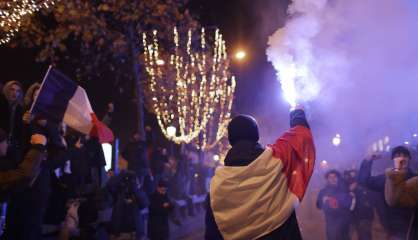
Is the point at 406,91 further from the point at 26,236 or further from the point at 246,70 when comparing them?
the point at 246,70

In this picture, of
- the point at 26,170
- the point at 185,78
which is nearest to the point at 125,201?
the point at 26,170

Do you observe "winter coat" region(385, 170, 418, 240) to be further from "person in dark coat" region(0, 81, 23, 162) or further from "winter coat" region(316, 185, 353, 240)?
"winter coat" region(316, 185, 353, 240)

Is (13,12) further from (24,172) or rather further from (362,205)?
(362,205)

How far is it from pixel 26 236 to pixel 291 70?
460cm

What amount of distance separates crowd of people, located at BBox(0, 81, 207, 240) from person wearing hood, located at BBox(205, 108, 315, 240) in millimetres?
1973

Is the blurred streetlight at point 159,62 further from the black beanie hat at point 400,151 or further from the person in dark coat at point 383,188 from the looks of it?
the black beanie hat at point 400,151

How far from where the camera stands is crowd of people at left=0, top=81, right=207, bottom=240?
5788mm

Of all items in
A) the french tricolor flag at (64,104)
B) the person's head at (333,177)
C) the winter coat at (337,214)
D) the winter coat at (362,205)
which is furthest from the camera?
the winter coat at (362,205)

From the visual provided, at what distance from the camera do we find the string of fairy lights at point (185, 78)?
A: 829 inches

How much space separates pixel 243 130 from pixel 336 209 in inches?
285

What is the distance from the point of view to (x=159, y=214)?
1189 cm

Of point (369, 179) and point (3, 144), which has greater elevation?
point (3, 144)

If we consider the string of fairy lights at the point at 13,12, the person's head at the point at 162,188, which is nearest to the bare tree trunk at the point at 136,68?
the string of fairy lights at the point at 13,12

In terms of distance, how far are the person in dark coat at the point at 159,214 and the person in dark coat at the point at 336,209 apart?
3.49 m
